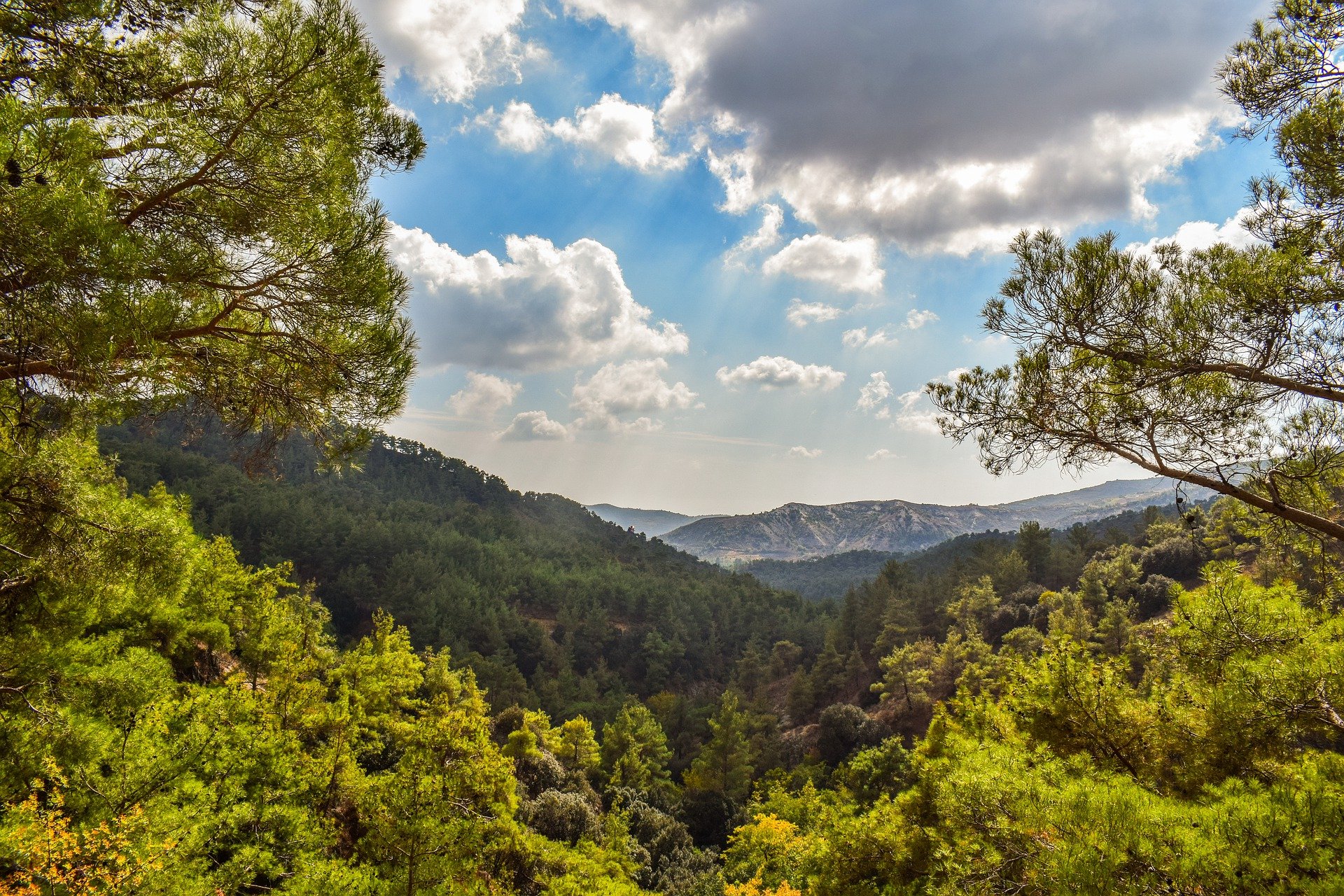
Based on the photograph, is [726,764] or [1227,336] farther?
[726,764]

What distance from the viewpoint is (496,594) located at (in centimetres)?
5462

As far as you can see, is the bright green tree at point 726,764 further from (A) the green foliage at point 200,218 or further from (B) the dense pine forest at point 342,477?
(A) the green foliage at point 200,218

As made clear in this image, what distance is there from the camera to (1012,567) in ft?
137

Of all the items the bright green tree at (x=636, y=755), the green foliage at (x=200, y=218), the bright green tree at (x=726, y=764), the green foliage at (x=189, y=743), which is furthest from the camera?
the bright green tree at (x=726, y=764)

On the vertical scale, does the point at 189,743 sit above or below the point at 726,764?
above

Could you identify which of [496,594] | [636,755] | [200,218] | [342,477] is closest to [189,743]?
[342,477]

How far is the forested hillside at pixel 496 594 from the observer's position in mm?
44781

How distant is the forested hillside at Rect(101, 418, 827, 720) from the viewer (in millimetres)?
44781

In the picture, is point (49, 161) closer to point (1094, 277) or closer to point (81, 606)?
point (81, 606)

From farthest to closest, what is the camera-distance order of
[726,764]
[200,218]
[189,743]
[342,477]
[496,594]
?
[496,594]
[726,764]
[189,743]
[342,477]
[200,218]

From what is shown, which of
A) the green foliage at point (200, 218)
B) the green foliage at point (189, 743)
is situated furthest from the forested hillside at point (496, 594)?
the green foliage at point (200, 218)

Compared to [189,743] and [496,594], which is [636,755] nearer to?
[189,743]

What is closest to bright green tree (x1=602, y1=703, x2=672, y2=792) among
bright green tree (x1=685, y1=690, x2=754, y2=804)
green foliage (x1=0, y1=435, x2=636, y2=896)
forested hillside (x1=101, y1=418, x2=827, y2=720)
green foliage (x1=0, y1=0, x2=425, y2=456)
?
bright green tree (x1=685, y1=690, x2=754, y2=804)

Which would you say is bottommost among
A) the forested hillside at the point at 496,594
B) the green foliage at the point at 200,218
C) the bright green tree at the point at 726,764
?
the bright green tree at the point at 726,764
